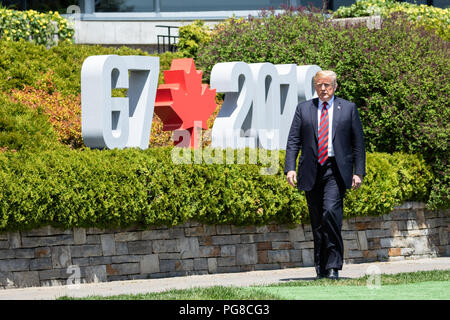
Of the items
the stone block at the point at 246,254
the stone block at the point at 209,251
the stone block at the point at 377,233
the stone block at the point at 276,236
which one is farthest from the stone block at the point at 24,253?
the stone block at the point at 377,233

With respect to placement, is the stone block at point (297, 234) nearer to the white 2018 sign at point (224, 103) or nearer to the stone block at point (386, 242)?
the white 2018 sign at point (224, 103)

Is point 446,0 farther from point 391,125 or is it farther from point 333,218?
point 333,218

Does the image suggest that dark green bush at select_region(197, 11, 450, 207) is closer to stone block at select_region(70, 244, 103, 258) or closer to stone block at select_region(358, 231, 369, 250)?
stone block at select_region(358, 231, 369, 250)

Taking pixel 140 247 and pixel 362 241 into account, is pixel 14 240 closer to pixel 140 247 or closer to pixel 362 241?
pixel 140 247

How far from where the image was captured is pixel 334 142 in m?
8.60

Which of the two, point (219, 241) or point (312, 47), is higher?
point (312, 47)

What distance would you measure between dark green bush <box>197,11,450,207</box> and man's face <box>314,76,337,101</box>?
4398 millimetres

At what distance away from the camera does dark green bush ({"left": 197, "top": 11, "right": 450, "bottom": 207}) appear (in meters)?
12.9

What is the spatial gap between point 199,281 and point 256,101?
3538 mm

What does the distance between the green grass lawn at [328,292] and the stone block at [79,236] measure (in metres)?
2.13

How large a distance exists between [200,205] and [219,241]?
607mm

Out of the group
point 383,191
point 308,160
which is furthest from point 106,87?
point 383,191

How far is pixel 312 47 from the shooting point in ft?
49.0

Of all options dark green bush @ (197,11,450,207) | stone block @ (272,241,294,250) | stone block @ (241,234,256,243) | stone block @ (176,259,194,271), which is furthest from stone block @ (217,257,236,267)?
dark green bush @ (197,11,450,207)
